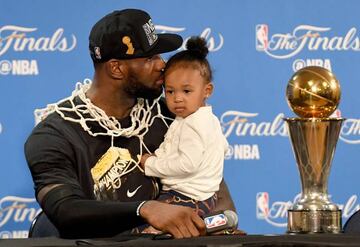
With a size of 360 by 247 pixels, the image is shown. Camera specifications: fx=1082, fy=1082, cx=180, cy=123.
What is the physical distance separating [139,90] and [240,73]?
1.25 metres

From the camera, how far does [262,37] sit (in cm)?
391

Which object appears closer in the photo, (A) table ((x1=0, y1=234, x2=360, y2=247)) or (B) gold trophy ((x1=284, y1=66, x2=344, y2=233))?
(A) table ((x1=0, y1=234, x2=360, y2=247))

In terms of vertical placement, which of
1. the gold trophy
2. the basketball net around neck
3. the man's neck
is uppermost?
the man's neck

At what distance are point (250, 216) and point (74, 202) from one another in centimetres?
158

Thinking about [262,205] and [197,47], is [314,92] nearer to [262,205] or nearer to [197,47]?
[197,47]

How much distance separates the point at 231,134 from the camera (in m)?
3.92

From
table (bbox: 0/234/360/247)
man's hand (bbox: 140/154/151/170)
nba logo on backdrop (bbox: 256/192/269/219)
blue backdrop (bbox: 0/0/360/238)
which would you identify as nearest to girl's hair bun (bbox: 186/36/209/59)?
man's hand (bbox: 140/154/151/170)

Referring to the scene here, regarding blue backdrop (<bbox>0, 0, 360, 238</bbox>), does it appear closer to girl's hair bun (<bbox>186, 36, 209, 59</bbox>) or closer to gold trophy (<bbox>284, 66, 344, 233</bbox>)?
girl's hair bun (<bbox>186, 36, 209, 59</bbox>)

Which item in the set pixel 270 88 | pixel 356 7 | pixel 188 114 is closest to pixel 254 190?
pixel 270 88

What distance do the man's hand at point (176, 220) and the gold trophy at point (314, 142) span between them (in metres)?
0.24

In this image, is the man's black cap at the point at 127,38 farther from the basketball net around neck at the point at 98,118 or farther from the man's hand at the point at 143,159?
the man's hand at the point at 143,159

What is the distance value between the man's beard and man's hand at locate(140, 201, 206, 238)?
541mm

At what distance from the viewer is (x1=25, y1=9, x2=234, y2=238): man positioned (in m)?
2.60

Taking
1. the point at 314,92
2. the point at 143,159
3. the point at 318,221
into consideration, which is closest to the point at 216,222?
the point at 318,221
